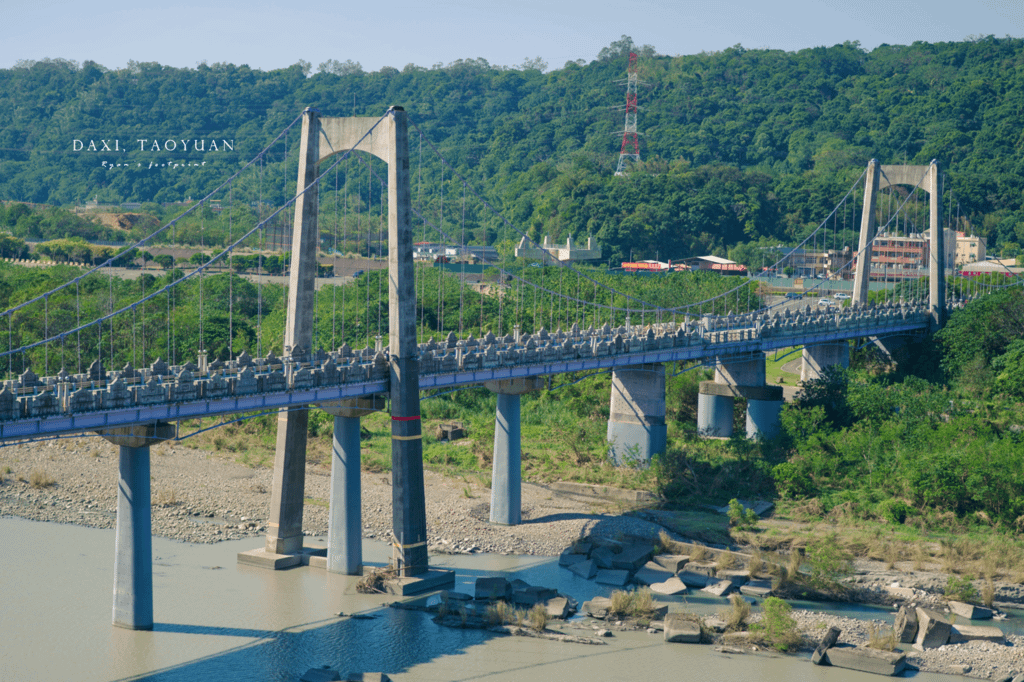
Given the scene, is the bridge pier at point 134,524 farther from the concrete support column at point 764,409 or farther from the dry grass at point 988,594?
the concrete support column at point 764,409

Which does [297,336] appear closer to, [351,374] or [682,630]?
[351,374]

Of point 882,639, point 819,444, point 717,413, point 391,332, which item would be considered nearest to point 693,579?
point 882,639

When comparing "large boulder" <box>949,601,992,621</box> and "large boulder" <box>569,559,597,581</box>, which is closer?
"large boulder" <box>949,601,992,621</box>

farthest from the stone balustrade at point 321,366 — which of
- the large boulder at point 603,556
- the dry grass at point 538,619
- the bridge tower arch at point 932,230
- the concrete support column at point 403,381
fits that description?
the bridge tower arch at point 932,230

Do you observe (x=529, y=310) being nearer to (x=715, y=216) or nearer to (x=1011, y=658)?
(x=1011, y=658)

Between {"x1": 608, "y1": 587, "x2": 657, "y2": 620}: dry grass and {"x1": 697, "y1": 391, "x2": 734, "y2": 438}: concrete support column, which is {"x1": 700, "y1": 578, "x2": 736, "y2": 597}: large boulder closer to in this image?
{"x1": 608, "y1": 587, "x2": 657, "y2": 620}: dry grass

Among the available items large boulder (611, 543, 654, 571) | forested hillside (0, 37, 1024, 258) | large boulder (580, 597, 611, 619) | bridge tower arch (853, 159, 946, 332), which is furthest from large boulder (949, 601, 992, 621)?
forested hillside (0, 37, 1024, 258)
